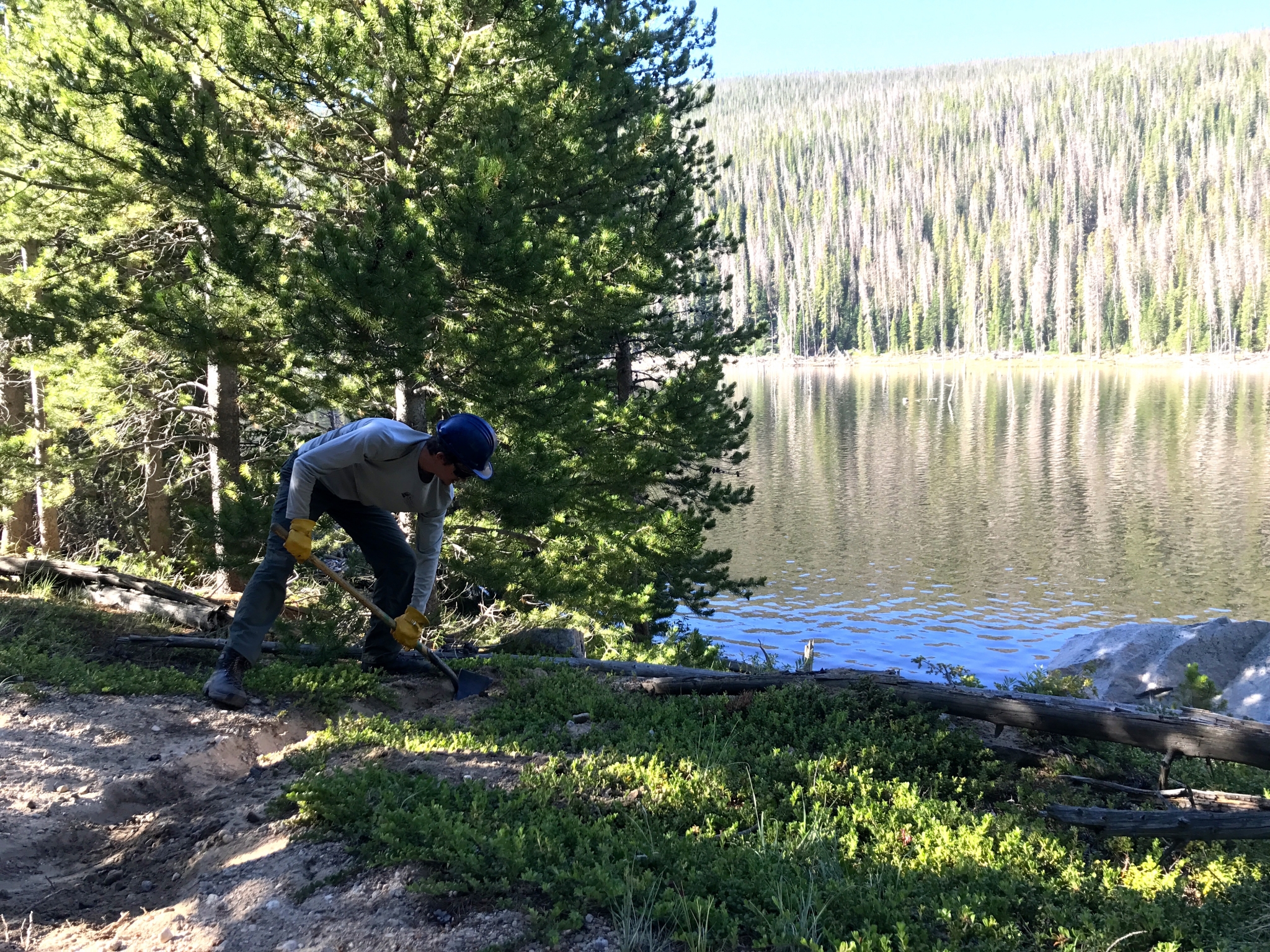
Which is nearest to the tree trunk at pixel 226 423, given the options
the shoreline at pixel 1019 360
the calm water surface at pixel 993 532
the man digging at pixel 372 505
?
the man digging at pixel 372 505

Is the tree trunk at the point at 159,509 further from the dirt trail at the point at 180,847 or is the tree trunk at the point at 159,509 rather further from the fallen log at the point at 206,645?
the dirt trail at the point at 180,847

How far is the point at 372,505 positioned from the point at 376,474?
0.41 metres

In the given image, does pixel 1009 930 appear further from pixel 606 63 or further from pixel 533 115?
pixel 606 63

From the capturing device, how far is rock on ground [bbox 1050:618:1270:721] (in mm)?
13258

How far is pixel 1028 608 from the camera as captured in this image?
2291 centimetres

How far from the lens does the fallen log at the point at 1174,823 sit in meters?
4.16

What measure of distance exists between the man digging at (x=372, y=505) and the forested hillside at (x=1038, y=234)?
349 feet

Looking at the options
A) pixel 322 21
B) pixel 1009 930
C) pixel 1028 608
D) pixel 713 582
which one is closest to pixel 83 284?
pixel 322 21

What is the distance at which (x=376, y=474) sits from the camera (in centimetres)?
592

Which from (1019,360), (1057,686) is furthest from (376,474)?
(1019,360)

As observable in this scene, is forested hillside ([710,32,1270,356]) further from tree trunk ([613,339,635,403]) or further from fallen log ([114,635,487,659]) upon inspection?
fallen log ([114,635,487,659])

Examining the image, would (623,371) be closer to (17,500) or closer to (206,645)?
(17,500)

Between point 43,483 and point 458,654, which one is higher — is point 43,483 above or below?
above

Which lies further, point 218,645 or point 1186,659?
point 1186,659
